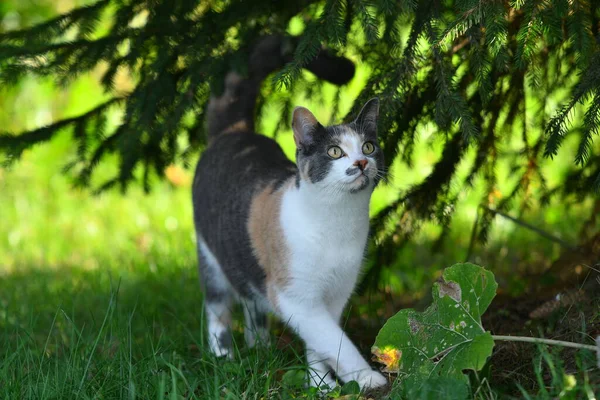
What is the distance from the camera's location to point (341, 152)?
8.49 feet

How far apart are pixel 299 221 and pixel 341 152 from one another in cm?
28

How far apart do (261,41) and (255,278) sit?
92 centimetres

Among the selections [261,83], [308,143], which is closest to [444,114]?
[308,143]

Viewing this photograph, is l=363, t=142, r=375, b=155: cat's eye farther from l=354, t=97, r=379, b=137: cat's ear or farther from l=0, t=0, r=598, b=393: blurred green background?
l=0, t=0, r=598, b=393: blurred green background

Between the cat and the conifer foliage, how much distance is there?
0.18 meters

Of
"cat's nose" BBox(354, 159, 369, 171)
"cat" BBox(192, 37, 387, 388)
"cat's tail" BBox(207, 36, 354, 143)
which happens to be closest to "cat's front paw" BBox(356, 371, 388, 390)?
"cat" BBox(192, 37, 387, 388)

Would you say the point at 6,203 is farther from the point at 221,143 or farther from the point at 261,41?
the point at 261,41

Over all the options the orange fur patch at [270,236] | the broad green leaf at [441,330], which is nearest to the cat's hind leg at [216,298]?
the orange fur patch at [270,236]

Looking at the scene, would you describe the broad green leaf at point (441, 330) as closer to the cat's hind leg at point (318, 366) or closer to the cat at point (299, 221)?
the cat at point (299, 221)

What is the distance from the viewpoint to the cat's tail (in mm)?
3010

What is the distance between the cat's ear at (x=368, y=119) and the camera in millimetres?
2521

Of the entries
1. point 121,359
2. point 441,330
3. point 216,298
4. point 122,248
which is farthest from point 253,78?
point 122,248

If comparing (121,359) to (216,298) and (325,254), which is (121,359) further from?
(216,298)

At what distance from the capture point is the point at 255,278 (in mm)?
2934
